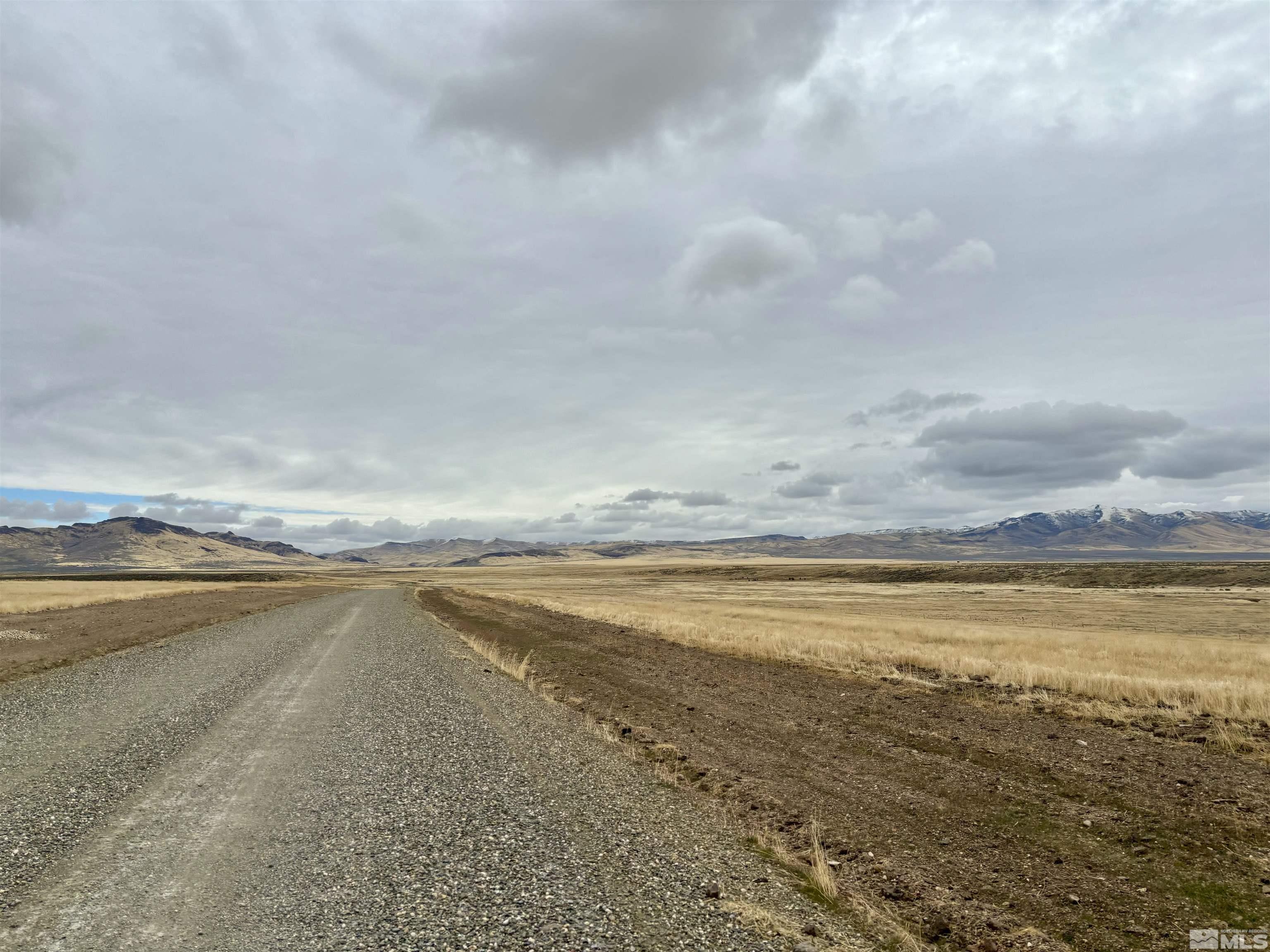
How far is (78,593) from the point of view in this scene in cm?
7050

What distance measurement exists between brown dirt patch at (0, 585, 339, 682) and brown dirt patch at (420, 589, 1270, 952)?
21.9 metres

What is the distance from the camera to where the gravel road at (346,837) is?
641cm

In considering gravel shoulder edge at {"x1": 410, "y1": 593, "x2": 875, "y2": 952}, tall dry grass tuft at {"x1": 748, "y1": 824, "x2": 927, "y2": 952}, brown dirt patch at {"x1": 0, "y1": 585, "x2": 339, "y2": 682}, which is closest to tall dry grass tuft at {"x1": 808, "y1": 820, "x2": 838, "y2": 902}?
tall dry grass tuft at {"x1": 748, "y1": 824, "x2": 927, "y2": 952}

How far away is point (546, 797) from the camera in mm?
10383

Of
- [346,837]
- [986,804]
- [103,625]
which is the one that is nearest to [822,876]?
[986,804]

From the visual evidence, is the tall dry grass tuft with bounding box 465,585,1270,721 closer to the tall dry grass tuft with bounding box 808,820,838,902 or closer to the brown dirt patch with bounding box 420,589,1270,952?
the brown dirt patch with bounding box 420,589,1270,952

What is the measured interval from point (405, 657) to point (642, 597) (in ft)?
202

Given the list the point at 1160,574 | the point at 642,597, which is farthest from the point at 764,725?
the point at 1160,574

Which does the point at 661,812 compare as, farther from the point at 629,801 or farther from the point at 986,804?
the point at 986,804

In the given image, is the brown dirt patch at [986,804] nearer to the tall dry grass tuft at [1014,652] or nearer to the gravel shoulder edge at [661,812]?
the gravel shoulder edge at [661,812]

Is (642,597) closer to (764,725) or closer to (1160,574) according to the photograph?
(764,725)

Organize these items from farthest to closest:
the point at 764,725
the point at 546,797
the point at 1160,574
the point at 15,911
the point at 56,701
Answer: the point at 1160,574
the point at 56,701
the point at 764,725
the point at 546,797
the point at 15,911

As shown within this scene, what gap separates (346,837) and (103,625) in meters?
40.9

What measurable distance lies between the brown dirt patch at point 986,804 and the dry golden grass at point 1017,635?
4043 millimetres
